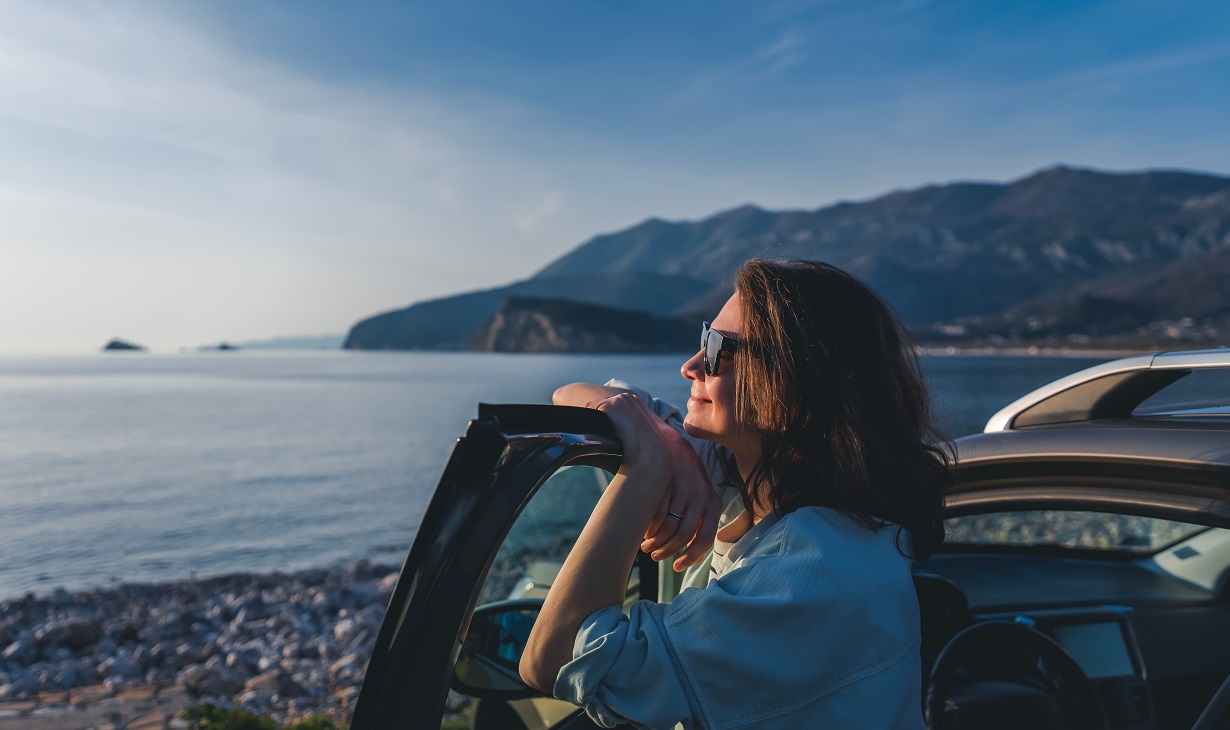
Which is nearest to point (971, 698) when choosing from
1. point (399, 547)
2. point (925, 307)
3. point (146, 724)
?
point (146, 724)

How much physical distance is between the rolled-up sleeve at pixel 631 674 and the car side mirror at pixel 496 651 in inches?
13.7

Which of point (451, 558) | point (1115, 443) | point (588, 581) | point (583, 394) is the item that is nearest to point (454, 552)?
point (451, 558)

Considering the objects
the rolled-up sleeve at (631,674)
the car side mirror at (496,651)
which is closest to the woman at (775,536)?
the rolled-up sleeve at (631,674)

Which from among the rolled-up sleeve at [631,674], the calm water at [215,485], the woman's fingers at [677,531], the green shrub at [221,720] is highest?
the woman's fingers at [677,531]

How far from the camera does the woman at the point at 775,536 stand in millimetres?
1240

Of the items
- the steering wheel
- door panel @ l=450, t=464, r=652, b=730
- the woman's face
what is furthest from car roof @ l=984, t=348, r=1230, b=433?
door panel @ l=450, t=464, r=652, b=730

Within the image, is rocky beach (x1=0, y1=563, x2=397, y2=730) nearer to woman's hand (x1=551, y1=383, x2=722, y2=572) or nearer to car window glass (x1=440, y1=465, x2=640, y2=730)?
car window glass (x1=440, y1=465, x2=640, y2=730)

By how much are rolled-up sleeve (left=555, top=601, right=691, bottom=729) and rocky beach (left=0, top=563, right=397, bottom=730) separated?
5083 millimetres

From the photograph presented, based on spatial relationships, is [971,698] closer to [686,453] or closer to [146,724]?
[686,453]

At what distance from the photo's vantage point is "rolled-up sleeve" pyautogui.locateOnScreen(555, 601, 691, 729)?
48.8 inches

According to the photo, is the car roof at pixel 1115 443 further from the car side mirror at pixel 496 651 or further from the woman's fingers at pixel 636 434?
the car side mirror at pixel 496 651

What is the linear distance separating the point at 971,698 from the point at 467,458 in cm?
153

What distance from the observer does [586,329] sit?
137 meters

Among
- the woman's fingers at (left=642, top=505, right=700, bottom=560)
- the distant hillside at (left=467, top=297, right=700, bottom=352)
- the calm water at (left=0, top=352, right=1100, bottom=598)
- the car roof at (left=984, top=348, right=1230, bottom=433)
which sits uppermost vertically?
the distant hillside at (left=467, top=297, right=700, bottom=352)
